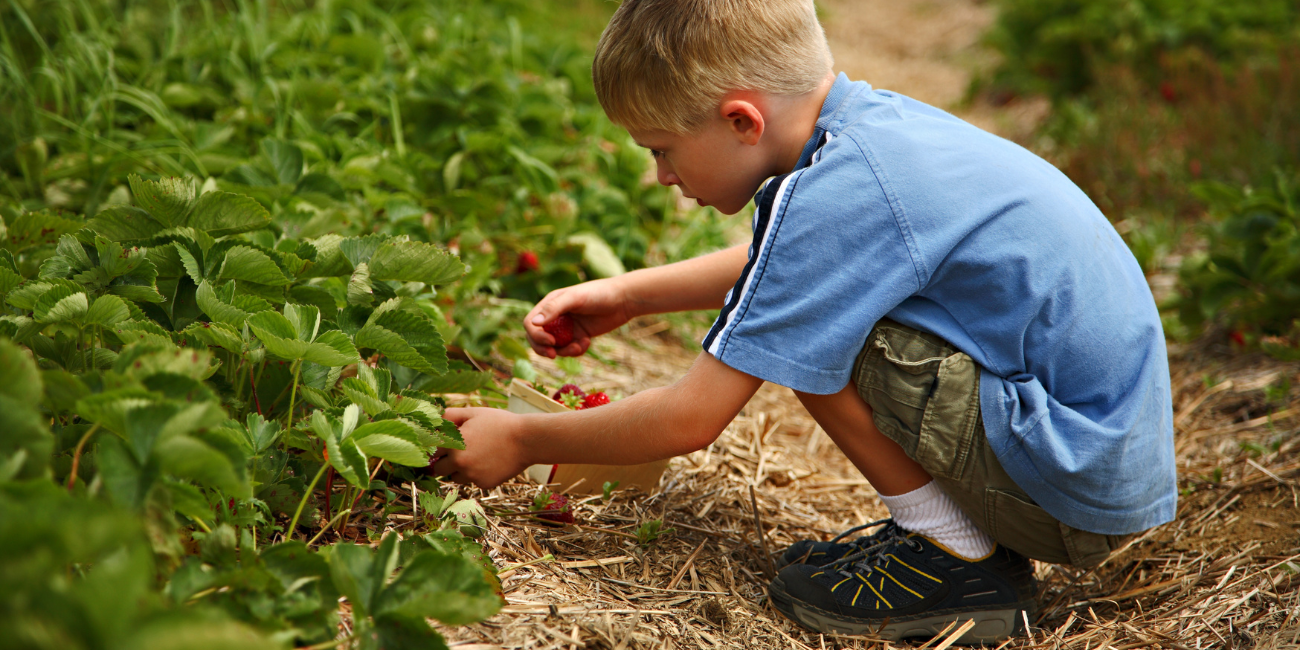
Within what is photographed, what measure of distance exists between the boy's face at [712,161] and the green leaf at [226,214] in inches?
23.7

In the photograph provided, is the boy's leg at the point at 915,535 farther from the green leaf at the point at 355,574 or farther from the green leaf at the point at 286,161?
the green leaf at the point at 286,161

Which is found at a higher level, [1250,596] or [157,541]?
[157,541]

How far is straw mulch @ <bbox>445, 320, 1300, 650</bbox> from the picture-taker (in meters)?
1.32

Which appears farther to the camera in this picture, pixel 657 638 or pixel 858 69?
pixel 858 69

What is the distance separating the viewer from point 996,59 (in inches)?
Result: 279

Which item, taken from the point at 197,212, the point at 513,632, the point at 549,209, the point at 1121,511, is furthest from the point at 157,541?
Result: the point at 549,209

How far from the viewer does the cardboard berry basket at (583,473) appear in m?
1.65

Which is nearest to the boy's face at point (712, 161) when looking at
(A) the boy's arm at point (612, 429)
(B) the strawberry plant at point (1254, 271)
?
(A) the boy's arm at point (612, 429)

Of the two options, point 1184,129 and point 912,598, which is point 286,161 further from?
point 1184,129

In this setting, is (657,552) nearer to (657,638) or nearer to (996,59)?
(657,638)

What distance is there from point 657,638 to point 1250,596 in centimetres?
102

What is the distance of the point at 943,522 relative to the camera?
147 centimetres

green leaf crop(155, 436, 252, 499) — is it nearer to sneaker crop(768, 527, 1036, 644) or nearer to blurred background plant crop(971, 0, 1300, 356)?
sneaker crop(768, 527, 1036, 644)

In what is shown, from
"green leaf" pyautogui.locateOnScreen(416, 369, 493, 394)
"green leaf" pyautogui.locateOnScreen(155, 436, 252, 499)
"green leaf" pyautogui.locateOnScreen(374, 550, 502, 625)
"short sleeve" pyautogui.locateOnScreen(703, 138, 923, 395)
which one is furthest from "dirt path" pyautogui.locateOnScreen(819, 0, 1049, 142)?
"green leaf" pyautogui.locateOnScreen(155, 436, 252, 499)
